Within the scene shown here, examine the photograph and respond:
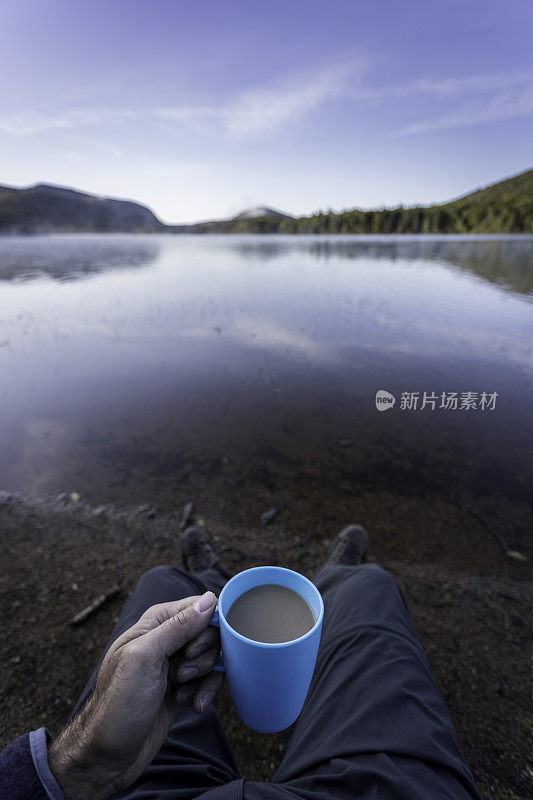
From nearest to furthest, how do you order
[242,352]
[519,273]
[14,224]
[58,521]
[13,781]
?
1. [13,781]
2. [58,521]
3. [242,352]
4. [519,273]
5. [14,224]

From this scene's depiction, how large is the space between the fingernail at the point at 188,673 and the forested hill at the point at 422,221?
118590mm

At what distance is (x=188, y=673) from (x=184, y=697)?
169 mm

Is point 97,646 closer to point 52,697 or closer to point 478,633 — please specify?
point 52,697

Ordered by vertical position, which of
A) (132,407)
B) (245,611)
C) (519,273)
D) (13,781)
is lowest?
(132,407)

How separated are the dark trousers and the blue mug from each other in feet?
1.18

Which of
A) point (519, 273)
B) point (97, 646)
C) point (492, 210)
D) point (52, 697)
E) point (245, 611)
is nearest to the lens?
point (245, 611)

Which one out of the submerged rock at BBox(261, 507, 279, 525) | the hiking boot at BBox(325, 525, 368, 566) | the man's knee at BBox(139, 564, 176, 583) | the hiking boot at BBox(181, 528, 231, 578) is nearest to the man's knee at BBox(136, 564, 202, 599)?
the man's knee at BBox(139, 564, 176, 583)

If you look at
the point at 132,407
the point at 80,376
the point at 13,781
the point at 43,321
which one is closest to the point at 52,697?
the point at 13,781

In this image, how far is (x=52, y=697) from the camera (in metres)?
2.56

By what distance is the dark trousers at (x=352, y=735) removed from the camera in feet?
4.65

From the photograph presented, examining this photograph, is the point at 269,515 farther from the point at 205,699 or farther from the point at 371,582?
the point at 205,699

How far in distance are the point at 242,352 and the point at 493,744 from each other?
915 cm

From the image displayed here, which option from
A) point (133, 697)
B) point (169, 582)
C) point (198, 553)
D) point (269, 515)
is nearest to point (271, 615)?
point (133, 697)

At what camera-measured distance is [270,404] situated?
7.31m
